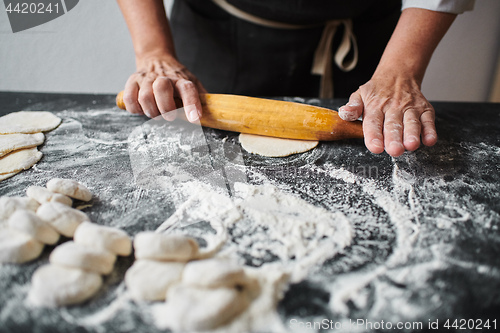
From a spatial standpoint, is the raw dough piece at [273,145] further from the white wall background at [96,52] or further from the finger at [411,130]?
the white wall background at [96,52]

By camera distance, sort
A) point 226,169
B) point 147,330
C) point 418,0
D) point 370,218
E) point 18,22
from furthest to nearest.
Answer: point 18,22 → point 418,0 → point 226,169 → point 370,218 → point 147,330

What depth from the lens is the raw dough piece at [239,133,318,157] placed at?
1.18 metres

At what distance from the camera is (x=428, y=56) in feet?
4.40

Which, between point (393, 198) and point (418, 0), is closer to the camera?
point (393, 198)

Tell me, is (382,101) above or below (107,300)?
above

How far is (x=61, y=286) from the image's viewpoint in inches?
24.6

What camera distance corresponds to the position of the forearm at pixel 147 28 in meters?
1.51

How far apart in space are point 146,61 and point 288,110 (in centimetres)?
69

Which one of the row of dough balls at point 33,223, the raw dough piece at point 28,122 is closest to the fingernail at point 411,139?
the row of dough balls at point 33,223

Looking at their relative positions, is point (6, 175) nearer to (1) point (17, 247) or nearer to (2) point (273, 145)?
(1) point (17, 247)

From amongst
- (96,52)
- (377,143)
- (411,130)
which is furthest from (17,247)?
(96,52)

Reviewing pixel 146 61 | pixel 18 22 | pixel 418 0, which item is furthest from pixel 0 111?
pixel 418 0

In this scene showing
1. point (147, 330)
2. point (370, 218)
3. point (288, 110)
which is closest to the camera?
point (147, 330)

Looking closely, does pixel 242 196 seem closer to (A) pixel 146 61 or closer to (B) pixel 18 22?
(A) pixel 146 61
